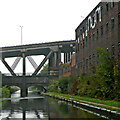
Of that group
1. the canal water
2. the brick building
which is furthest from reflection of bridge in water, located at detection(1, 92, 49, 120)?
the brick building

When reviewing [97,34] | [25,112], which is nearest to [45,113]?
[25,112]

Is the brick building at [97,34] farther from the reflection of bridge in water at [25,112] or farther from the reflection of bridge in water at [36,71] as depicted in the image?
the reflection of bridge in water at [36,71]

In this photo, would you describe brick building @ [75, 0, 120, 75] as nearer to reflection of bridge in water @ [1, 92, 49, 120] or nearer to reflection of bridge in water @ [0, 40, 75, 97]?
reflection of bridge in water @ [1, 92, 49, 120]

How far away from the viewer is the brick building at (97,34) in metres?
38.6

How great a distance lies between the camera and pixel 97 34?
49.0 m

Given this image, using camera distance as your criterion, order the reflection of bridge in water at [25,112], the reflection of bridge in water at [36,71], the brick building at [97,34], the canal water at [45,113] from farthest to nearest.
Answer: the reflection of bridge in water at [36,71]
the brick building at [97,34]
the reflection of bridge in water at [25,112]
the canal water at [45,113]

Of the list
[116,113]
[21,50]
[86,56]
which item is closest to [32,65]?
[21,50]

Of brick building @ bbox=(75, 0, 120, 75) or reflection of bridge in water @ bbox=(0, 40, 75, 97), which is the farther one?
reflection of bridge in water @ bbox=(0, 40, 75, 97)

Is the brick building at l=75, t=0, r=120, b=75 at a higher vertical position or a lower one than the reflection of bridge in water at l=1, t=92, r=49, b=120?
higher

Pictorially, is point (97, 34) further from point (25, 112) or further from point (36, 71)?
point (36, 71)

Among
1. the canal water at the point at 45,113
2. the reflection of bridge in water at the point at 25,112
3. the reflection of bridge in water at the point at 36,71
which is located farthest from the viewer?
the reflection of bridge in water at the point at 36,71

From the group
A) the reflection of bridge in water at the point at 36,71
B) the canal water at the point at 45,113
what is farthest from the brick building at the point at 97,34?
the reflection of bridge in water at the point at 36,71

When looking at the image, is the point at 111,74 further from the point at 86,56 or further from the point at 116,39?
the point at 86,56

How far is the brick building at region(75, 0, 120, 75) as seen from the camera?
38553 mm
